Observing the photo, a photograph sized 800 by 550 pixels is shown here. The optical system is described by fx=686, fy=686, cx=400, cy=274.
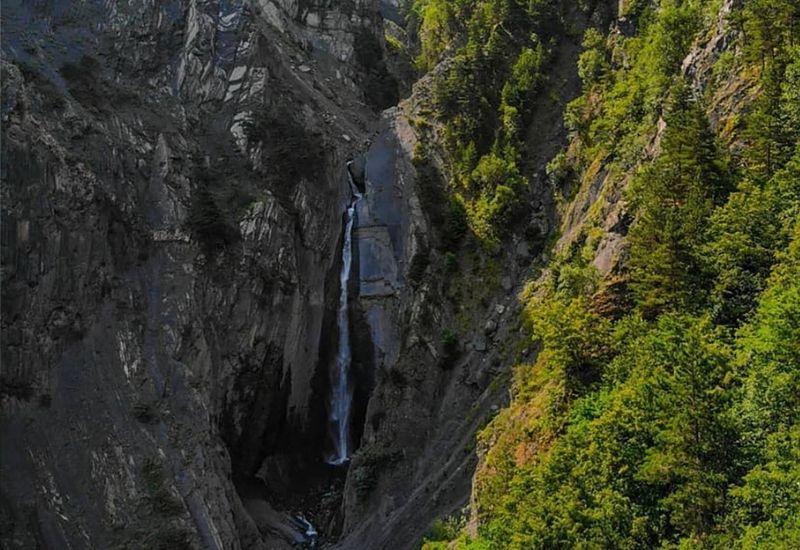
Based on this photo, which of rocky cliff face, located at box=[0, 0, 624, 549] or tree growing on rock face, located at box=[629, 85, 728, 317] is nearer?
tree growing on rock face, located at box=[629, 85, 728, 317]

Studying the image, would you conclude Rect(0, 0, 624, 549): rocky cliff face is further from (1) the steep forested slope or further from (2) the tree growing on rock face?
(2) the tree growing on rock face

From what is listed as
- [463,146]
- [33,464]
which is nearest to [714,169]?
[463,146]

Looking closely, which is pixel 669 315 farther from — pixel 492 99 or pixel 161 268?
pixel 161 268

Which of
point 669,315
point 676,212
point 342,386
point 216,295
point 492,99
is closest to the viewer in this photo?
point 669,315

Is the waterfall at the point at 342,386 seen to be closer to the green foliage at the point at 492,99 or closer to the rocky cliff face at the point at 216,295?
the rocky cliff face at the point at 216,295

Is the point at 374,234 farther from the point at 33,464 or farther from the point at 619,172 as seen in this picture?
the point at 33,464

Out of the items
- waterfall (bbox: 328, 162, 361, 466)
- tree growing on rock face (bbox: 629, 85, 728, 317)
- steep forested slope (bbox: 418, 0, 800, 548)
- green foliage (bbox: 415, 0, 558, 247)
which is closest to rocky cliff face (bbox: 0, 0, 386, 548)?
waterfall (bbox: 328, 162, 361, 466)

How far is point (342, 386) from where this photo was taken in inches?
2141

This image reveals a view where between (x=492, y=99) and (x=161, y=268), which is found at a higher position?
(x=492, y=99)

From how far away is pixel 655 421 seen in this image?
25.2 metres

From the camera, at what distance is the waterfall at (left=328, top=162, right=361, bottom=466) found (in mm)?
52719

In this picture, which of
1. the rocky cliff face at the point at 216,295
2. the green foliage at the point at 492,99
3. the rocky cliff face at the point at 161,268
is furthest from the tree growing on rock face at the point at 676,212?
the rocky cliff face at the point at 161,268

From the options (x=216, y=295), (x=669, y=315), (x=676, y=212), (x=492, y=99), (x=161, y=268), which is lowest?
(x=669, y=315)

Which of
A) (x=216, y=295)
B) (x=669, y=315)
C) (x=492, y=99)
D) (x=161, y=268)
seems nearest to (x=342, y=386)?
(x=216, y=295)
